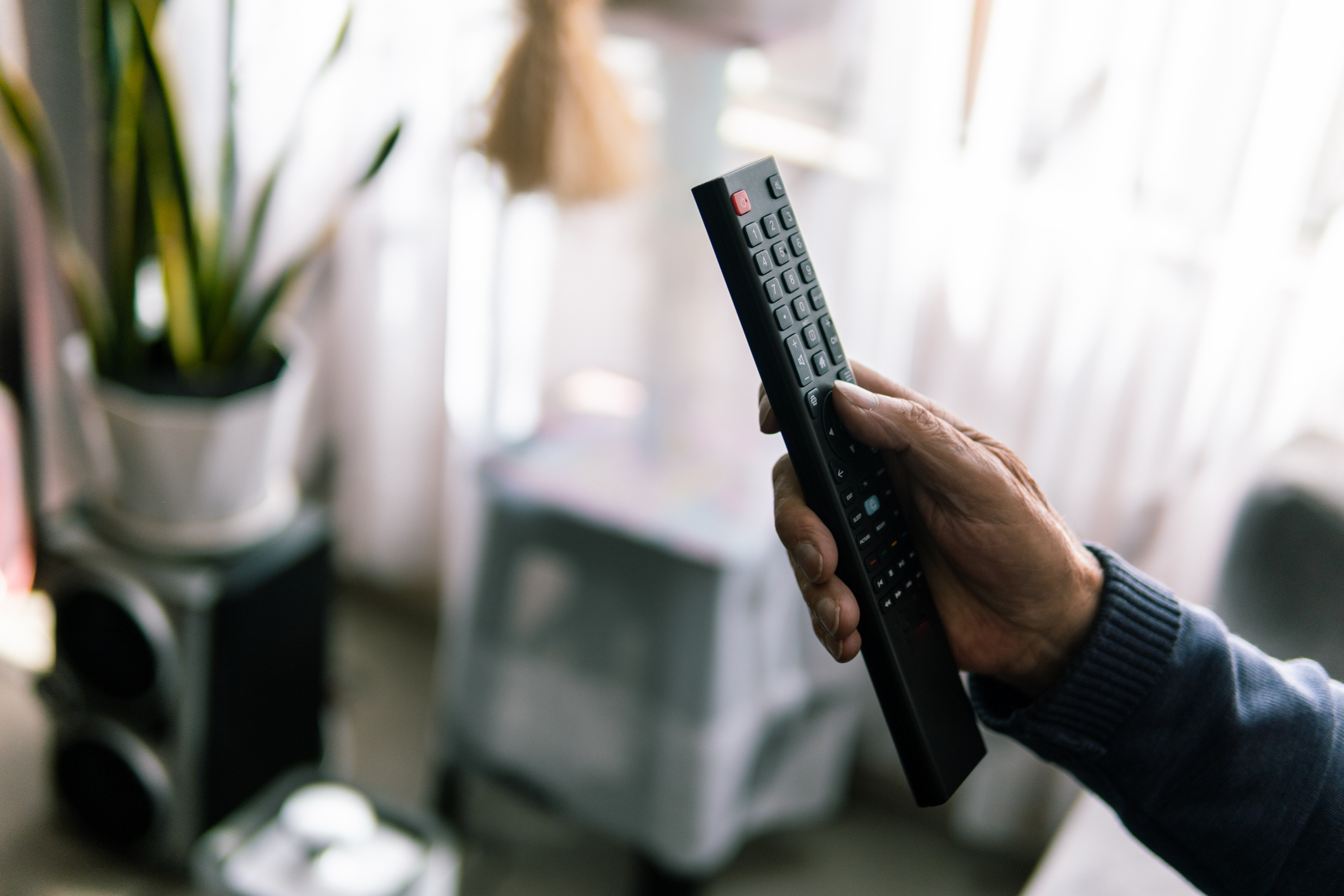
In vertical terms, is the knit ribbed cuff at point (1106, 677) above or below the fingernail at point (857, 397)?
below

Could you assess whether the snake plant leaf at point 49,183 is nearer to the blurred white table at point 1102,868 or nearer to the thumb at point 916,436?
the thumb at point 916,436

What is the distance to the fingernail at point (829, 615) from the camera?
1.82 ft

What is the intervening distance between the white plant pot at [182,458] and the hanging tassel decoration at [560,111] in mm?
350

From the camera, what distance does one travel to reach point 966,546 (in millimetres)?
612

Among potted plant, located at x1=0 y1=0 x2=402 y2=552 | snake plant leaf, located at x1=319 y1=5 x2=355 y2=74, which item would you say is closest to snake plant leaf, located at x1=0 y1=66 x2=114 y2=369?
potted plant, located at x1=0 y1=0 x2=402 y2=552

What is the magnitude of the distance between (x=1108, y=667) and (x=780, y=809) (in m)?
0.77

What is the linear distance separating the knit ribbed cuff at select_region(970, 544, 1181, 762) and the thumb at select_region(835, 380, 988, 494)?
103 millimetres

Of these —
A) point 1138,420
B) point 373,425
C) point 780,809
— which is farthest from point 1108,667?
point 373,425

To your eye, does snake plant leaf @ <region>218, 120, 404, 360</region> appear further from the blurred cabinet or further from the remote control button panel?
the remote control button panel

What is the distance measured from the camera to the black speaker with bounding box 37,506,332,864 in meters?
1.05

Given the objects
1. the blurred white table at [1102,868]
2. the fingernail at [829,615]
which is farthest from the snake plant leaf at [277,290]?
the blurred white table at [1102,868]

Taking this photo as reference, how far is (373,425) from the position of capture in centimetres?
152

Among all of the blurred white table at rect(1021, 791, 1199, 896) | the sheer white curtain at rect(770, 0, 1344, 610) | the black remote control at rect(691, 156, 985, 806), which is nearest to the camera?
the black remote control at rect(691, 156, 985, 806)

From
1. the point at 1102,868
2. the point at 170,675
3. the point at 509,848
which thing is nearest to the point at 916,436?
the point at 1102,868
